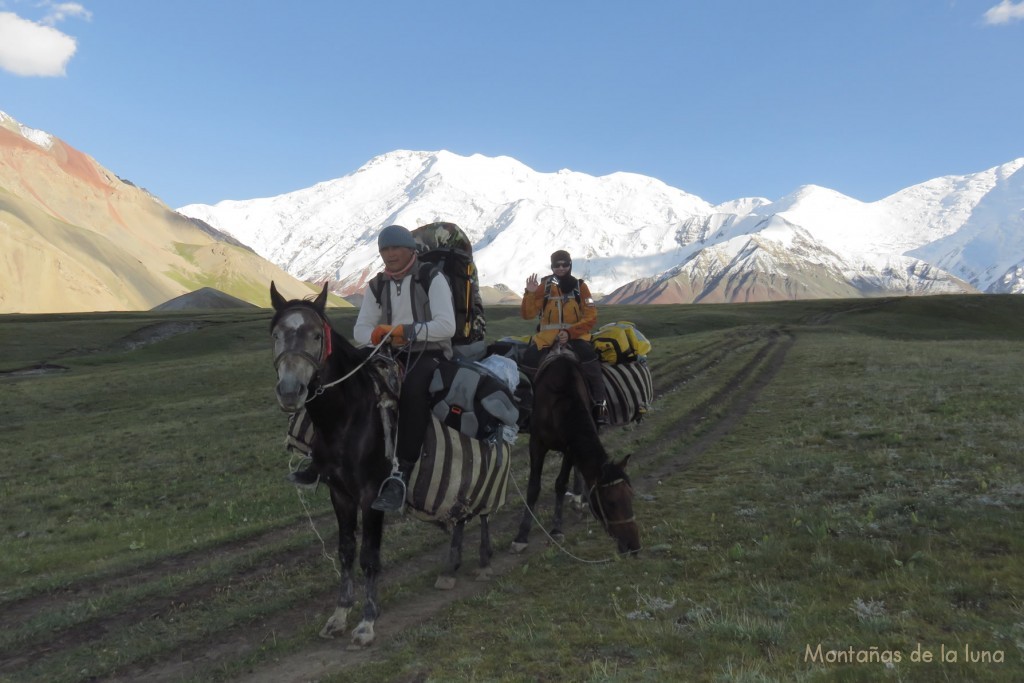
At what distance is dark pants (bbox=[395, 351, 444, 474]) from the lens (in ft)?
24.4

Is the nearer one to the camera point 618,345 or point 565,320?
point 565,320

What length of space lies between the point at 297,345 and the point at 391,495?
210 cm

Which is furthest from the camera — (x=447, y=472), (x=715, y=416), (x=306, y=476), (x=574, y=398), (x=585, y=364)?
(x=715, y=416)

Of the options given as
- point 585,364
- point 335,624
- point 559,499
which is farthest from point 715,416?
point 335,624

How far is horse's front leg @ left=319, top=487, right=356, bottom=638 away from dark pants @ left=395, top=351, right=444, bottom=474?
2.59 ft

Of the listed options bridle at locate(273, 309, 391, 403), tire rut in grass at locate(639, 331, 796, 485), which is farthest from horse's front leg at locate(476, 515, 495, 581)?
tire rut in grass at locate(639, 331, 796, 485)

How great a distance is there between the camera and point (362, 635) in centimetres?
693

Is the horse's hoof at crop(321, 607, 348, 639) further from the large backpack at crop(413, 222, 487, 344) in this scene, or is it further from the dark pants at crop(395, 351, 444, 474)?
the large backpack at crop(413, 222, 487, 344)

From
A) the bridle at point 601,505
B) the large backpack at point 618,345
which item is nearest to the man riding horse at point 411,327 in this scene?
the bridle at point 601,505

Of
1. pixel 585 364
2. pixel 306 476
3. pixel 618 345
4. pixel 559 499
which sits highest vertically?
pixel 618 345

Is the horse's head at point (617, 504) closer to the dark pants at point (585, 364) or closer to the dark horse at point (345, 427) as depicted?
the dark horse at point (345, 427)

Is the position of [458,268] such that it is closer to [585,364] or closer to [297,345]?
[297,345]

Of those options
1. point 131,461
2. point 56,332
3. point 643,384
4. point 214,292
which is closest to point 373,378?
point 643,384

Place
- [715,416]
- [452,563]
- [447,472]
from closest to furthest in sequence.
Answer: [447,472], [452,563], [715,416]
